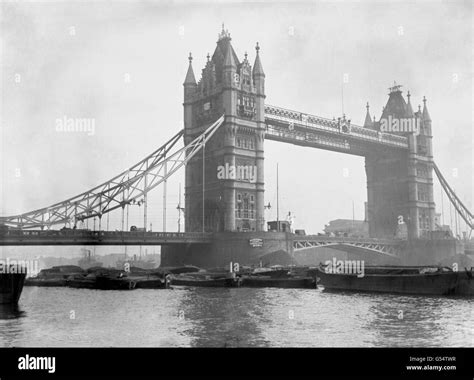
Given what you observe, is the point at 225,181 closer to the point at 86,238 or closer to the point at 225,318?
the point at 86,238

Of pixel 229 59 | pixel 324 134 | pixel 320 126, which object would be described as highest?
pixel 229 59

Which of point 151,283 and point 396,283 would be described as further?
point 151,283

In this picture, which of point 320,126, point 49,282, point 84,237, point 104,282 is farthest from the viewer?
point 320,126

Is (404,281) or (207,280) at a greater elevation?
(404,281)

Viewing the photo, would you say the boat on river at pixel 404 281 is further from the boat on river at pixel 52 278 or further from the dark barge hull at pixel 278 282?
the boat on river at pixel 52 278

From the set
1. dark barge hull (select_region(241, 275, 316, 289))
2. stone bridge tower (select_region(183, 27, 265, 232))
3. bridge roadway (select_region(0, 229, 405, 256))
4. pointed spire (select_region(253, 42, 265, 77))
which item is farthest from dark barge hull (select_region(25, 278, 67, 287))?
pointed spire (select_region(253, 42, 265, 77))

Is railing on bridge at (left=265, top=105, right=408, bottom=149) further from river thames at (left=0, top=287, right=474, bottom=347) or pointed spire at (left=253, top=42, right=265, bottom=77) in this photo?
river thames at (left=0, top=287, right=474, bottom=347)

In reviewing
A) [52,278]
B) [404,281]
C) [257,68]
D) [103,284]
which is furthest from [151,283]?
[257,68]
